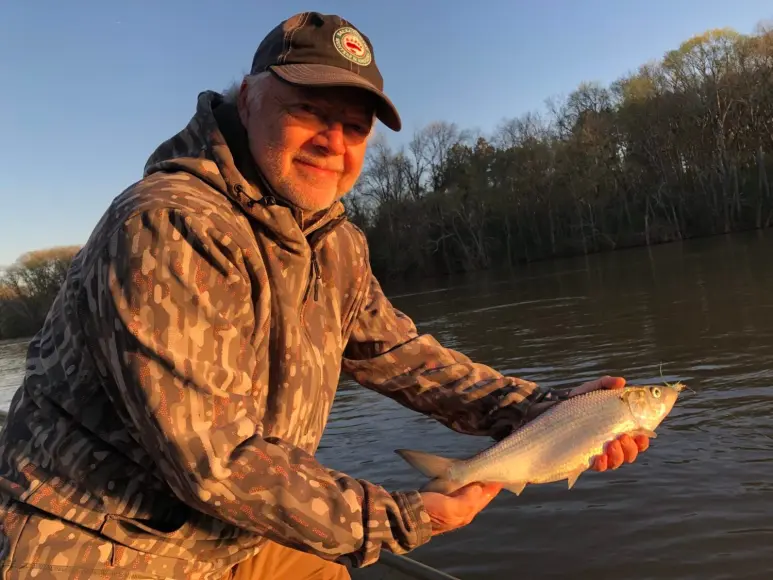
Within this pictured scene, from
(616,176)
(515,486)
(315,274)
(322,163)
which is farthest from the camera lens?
(616,176)

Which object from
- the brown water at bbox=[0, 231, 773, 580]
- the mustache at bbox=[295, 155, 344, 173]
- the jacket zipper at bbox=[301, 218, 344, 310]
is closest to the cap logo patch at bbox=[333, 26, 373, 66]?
the mustache at bbox=[295, 155, 344, 173]

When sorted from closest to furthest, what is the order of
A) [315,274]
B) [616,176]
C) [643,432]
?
[315,274]
[643,432]
[616,176]

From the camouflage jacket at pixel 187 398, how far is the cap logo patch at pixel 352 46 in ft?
1.68

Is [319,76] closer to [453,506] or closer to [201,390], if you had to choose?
[201,390]

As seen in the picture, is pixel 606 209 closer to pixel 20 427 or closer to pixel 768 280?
pixel 768 280

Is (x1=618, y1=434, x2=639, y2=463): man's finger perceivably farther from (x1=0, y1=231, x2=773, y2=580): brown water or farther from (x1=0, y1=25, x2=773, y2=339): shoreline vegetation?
(x1=0, y1=25, x2=773, y2=339): shoreline vegetation

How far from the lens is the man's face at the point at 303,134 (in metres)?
2.50

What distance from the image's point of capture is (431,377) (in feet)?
11.0

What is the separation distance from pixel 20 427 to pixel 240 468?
0.87 meters

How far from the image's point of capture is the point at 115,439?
2.13m

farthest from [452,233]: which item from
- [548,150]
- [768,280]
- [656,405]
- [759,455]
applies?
[656,405]

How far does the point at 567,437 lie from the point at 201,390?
1.94 m

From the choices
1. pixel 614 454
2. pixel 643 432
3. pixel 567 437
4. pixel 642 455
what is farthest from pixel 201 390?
pixel 642 455

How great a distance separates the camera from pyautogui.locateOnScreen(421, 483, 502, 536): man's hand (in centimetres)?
232
